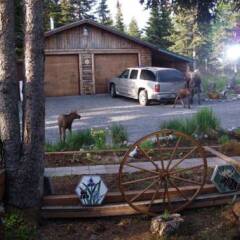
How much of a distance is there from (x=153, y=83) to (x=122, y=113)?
339 centimetres

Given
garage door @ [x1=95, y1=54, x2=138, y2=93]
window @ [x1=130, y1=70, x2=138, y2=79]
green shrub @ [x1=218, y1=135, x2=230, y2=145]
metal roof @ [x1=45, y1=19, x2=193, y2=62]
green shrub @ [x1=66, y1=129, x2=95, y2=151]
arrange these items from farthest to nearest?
1. garage door @ [x1=95, y1=54, x2=138, y2=93]
2. metal roof @ [x1=45, y1=19, x2=193, y2=62]
3. window @ [x1=130, y1=70, x2=138, y2=79]
4. green shrub @ [x1=218, y1=135, x2=230, y2=145]
5. green shrub @ [x1=66, y1=129, x2=95, y2=151]

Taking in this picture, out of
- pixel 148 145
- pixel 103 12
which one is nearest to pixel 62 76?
pixel 148 145

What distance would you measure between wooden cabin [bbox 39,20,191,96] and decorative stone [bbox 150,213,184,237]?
2237 centimetres

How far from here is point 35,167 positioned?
5.93 m

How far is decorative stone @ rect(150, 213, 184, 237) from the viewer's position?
5267 millimetres

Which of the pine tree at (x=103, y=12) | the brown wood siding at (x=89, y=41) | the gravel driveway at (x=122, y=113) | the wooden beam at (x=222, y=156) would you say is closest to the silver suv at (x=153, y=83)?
the gravel driveway at (x=122, y=113)

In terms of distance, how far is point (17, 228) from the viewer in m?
5.35

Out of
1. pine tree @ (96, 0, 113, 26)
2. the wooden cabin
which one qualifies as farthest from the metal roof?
pine tree @ (96, 0, 113, 26)

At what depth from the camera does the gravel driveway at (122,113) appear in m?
15.2

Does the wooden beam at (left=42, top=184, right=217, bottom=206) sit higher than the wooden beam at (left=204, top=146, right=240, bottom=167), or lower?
lower

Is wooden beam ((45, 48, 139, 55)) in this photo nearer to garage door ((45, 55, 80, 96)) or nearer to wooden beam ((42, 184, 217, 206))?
garage door ((45, 55, 80, 96))

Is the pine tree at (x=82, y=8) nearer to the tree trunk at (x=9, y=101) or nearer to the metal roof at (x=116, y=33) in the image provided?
the metal roof at (x=116, y=33)

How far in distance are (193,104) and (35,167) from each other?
16807mm

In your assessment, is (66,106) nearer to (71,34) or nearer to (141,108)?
(141,108)
